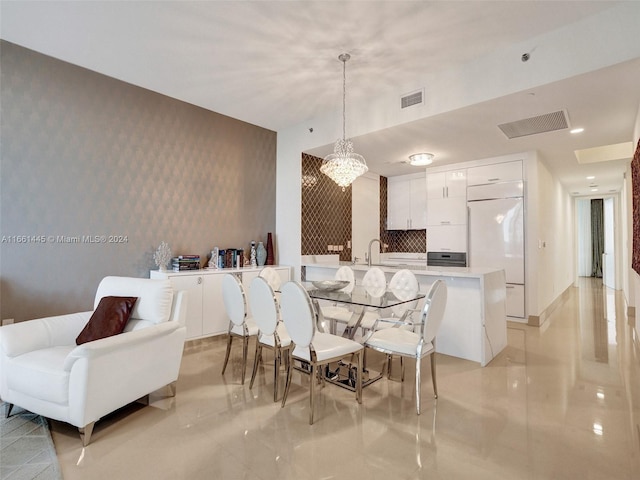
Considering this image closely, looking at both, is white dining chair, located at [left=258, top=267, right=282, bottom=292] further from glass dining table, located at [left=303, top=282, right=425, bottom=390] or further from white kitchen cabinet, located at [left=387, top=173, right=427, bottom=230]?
white kitchen cabinet, located at [left=387, top=173, right=427, bottom=230]

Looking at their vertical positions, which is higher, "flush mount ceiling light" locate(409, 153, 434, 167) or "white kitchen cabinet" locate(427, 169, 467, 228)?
"flush mount ceiling light" locate(409, 153, 434, 167)

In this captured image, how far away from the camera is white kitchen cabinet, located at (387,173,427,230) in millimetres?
6520

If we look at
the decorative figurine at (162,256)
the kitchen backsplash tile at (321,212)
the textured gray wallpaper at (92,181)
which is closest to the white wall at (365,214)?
the kitchen backsplash tile at (321,212)

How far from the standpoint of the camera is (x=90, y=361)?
77.6 inches

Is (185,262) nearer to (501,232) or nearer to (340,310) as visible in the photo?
(340,310)

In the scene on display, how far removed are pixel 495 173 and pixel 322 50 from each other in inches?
137

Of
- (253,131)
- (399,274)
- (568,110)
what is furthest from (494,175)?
(253,131)

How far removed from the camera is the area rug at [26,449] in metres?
1.74

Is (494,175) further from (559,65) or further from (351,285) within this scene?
(351,285)

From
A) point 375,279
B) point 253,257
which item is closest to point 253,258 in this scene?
point 253,257

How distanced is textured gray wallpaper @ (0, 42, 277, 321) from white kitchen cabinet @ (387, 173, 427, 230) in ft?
11.0

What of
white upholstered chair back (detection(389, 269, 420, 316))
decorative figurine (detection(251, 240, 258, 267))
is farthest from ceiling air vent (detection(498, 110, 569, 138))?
decorative figurine (detection(251, 240, 258, 267))

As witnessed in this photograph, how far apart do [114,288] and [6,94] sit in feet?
6.93

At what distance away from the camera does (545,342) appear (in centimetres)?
408
